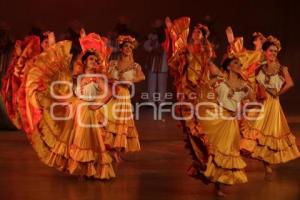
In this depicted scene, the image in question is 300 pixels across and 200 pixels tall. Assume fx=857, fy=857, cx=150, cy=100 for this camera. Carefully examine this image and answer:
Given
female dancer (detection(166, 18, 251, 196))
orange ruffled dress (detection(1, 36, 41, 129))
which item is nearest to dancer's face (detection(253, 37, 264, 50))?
female dancer (detection(166, 18, 251, 196))

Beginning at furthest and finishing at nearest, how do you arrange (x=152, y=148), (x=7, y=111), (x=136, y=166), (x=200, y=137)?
(x=7, y=111) → (x=152, y=148) → (x=136, y=166) → (x=200, y=137)

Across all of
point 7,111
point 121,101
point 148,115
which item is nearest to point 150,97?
point 148,115

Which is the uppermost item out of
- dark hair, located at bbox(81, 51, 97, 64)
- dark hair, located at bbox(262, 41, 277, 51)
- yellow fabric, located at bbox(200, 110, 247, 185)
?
dark hair, located at bbox(262, 41, 277, 51)

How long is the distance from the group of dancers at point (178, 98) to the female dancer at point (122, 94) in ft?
0.04

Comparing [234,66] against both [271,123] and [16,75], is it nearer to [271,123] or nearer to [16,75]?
[271,123]

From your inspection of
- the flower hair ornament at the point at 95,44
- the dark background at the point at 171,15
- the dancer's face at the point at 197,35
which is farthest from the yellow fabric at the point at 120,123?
the dark background at the point at 171,15

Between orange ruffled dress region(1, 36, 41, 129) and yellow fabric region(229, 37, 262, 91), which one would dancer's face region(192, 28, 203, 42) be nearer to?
yellow fabric region(229, 37, 262, 91)

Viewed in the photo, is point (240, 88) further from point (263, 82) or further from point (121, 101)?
point (121, 101)

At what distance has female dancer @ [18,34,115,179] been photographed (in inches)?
388

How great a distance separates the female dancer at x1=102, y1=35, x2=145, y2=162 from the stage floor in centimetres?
34

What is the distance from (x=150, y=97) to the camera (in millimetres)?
19609

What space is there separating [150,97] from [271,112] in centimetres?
923

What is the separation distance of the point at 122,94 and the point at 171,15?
35.2 feet

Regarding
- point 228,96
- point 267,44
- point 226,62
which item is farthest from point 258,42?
point 228,96
